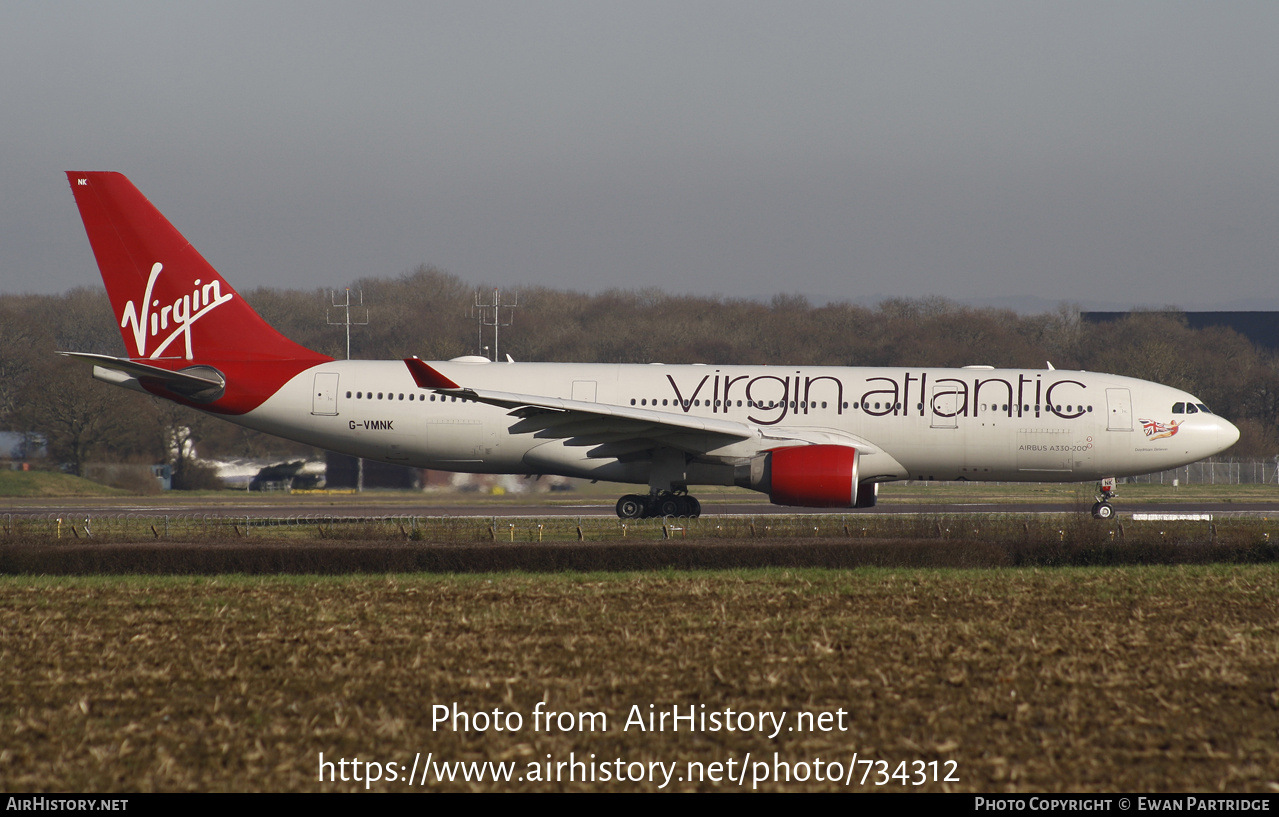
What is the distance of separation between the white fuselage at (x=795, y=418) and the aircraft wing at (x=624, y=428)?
78mm

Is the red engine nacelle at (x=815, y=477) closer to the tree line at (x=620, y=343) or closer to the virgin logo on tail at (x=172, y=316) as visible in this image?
the virgin logo on tail at (x=172, y=316)

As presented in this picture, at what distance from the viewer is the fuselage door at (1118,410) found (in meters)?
25.9

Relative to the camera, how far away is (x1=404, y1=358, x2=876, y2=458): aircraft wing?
2372 cm

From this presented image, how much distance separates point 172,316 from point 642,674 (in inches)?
855

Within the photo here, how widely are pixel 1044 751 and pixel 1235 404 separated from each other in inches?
3015

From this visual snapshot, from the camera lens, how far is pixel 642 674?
918cm

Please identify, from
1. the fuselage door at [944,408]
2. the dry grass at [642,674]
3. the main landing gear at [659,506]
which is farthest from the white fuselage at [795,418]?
the dry grass at [642,674]

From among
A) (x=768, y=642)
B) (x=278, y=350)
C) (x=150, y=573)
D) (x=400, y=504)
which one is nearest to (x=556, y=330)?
(x=400, y=504)

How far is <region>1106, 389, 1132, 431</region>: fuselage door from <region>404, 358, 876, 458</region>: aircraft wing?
568 cm

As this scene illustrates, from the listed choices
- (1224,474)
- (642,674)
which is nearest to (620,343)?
(1224,474)

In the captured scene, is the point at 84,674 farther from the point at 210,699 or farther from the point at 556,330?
the point at 556,330

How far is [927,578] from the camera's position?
1524cm

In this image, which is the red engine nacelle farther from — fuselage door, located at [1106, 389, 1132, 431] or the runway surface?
fuselage door, located at [1106, 389, 1132, 431]

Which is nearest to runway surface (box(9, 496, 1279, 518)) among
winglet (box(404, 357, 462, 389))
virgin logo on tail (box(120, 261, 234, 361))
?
virgin logo on tail (box(120, 261, 234, 361))
